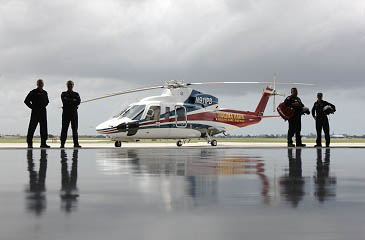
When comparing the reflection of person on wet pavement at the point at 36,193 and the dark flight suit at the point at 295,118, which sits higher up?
the dark flight suit at the point at 295,118

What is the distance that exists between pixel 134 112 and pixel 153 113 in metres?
1.15

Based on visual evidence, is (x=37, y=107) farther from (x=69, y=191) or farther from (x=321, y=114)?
(x=69, y=191)

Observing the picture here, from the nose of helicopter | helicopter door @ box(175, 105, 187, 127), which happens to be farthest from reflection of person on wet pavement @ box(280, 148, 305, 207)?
helicopter door @ box(175, 105, 187, 127)

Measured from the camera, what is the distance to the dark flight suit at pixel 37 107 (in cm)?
1678

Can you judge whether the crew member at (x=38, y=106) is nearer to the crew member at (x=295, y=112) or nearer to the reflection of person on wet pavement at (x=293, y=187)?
the crew member at (x=295, y=112)

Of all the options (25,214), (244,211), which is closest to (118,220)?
(25,214)

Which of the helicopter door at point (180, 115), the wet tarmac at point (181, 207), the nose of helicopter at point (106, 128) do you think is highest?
the helicopter door at point (180, 115)

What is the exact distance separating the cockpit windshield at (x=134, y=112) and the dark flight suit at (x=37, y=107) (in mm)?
13537

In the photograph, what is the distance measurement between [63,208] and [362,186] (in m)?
3.86

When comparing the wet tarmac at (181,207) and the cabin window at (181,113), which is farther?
the cabin window at (181,113)

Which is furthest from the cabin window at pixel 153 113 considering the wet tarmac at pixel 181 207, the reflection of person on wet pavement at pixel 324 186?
the wet tarmac at pixel 181 207

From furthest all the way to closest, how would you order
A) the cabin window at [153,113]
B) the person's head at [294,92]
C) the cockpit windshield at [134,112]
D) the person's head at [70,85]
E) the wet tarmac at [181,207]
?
the cabin window at [153,113] → the cockpit windshield at [134,112] → the person's head at [294,92] → the person's head at [70,85] → the wet tarmac at [181,207]

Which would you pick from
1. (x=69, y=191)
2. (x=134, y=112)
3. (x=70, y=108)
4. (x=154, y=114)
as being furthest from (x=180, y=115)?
(x=69, y=191)

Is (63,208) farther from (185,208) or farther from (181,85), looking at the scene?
(181,85)
